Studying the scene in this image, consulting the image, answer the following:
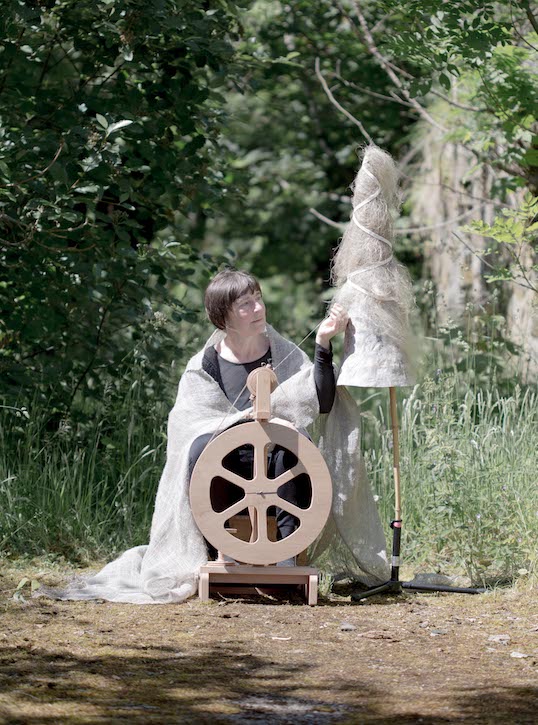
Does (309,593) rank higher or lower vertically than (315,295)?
lower

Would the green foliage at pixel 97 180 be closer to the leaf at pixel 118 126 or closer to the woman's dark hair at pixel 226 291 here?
the leaf at pixel 118 126

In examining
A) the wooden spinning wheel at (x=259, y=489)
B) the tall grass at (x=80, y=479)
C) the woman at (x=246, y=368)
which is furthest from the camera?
the tall grass at (x=80, y=479)

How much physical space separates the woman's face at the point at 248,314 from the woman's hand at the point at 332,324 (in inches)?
10.4

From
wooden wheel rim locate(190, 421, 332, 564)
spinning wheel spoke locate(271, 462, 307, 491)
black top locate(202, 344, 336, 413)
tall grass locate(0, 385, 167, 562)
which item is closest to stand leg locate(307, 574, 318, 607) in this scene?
wooden wheel rim locate(190, 421, 332, 564)

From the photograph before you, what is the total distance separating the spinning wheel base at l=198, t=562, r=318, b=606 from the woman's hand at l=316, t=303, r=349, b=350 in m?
0.87

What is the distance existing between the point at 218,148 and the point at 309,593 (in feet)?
9.44

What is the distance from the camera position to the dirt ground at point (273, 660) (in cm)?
287

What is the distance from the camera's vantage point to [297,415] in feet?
13.9

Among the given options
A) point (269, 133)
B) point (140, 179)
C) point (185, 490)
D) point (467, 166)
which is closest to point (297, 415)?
point (185, 490)

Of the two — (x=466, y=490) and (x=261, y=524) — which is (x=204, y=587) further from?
(x=466, y=490)

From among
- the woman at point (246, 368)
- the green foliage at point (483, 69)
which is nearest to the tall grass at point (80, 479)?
the woman at point (246, 368)

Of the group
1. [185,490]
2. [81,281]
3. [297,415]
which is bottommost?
[185,490]

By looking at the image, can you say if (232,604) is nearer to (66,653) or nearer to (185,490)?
(185,490)

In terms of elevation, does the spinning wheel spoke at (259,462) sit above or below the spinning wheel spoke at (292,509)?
above
